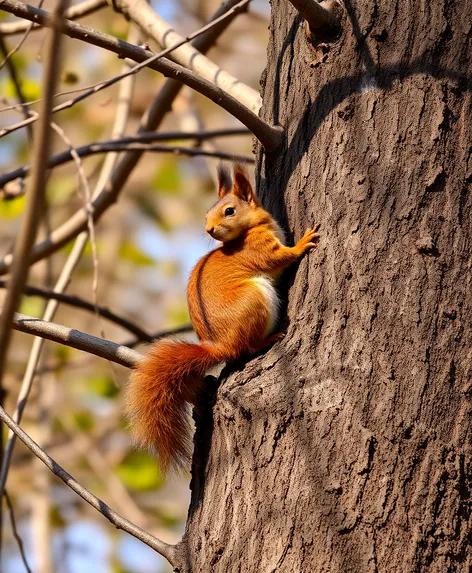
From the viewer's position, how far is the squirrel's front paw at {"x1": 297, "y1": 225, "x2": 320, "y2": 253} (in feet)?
5.72

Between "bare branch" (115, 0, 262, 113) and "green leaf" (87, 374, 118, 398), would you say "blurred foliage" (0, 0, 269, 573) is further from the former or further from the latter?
"bare branch" (115, 0, 262, 113)

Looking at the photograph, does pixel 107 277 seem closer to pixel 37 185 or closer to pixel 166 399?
pixel 166 399

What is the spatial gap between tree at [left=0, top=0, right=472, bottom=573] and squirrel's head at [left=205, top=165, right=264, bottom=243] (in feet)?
1.77

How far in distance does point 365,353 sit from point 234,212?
0.99m

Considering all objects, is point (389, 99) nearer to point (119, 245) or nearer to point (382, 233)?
point (382, 233)

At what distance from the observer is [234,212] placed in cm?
241

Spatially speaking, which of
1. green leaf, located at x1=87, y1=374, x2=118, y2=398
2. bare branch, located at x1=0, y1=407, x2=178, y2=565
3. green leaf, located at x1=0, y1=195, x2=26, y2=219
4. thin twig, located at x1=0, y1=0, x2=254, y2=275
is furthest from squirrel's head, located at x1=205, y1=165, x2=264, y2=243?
green leaf, located at x1=87, y1=374, x2=118, y2=398

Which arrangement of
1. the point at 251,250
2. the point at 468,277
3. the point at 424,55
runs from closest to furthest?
1. the point at 468,277
2. the point at 424,55
3. the point at 251,250

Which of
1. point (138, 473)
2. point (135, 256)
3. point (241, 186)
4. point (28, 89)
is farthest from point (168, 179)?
point (241, 186)

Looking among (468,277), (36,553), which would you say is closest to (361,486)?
(468,277)

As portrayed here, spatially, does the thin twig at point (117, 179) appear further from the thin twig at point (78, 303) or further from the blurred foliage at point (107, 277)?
the blurred foliage at point (107, 277)

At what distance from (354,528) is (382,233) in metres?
0.60

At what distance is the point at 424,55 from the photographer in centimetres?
165

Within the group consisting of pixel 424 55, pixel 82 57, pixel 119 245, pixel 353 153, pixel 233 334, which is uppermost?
pixel 82 57
